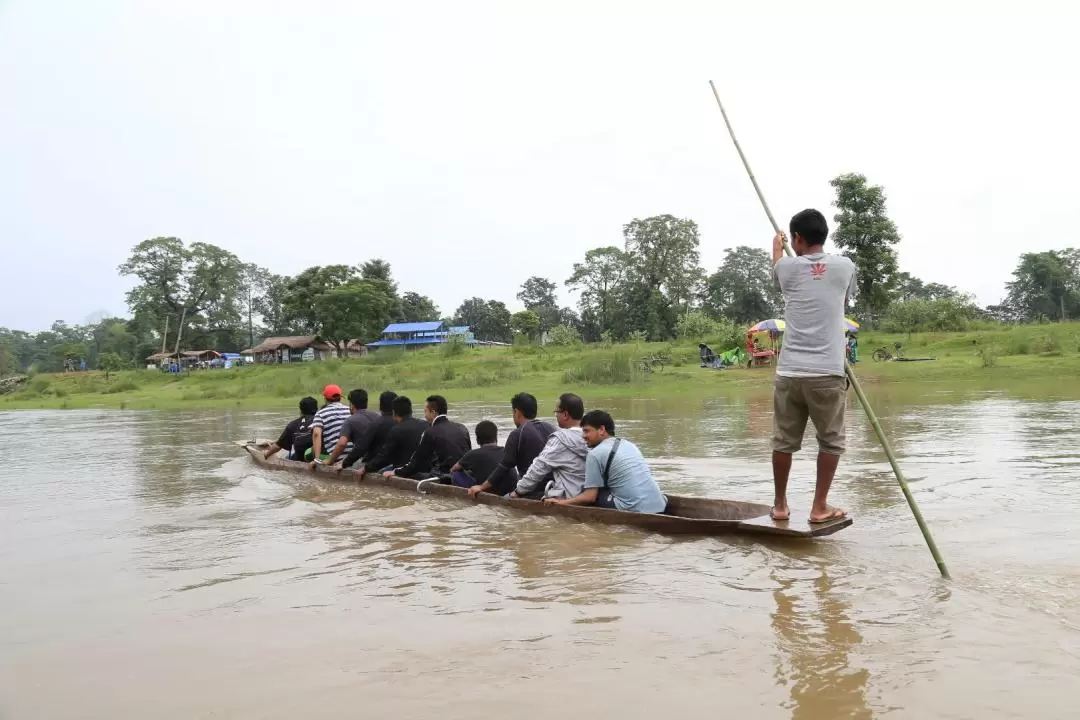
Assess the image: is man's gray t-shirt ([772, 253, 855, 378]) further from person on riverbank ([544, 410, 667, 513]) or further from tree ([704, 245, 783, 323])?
tree ([704, 245, 783, 323])

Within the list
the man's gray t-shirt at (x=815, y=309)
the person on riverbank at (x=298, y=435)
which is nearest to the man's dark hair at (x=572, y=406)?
the man's gray t-shirt at (x=815, y=309)

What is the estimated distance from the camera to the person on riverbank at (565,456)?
6715mm

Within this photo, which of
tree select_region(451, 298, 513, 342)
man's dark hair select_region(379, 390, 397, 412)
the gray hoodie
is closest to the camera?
the gray hoodie

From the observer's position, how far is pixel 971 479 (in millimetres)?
8000

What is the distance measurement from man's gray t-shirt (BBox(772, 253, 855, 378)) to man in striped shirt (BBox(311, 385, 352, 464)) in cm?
645

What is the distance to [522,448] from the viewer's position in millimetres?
7238

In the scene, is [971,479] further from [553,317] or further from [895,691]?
[553,317]

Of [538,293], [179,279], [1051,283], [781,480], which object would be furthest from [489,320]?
[781,480]

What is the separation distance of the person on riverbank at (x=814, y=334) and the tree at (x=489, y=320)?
65.5 metres

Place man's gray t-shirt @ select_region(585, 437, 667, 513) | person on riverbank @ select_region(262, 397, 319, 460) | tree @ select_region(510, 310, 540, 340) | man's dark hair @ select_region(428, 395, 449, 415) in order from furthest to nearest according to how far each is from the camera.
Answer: tree @ select_region(510, 310, 540, 340) < person on riverbank @ select_region(262, 397, 319, 460) < man's dark hair @ select_region(428, 395, 449, 415) < man's gray t-shirt @ select_region(585, 437, 667, 513)

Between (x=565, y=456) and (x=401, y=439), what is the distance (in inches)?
104

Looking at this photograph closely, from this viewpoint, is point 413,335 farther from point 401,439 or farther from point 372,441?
point 401,439

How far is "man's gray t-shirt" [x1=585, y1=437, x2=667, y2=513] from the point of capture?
20.7ft

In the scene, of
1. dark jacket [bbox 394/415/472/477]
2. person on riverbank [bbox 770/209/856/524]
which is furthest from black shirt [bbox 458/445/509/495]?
person on riverbank [bbox 770/209/856/524]
